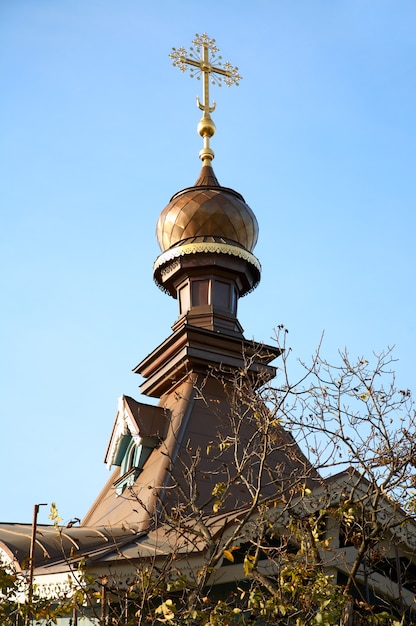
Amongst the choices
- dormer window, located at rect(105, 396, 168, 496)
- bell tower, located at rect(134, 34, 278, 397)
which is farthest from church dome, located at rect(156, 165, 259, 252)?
dormer window, located at rect(105, 396, 168, 496)

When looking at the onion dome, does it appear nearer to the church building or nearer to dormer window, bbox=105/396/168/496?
the church building

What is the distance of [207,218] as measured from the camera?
1817 centimetres

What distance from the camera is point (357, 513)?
851 centimetres

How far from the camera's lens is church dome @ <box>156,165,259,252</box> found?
1817 centimetres

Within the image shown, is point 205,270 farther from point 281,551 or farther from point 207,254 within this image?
point 281,551

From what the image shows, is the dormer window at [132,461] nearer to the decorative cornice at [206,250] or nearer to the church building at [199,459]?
the church building at [199,459]

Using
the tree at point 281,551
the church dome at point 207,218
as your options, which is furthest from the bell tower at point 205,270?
the tree at point 281,551

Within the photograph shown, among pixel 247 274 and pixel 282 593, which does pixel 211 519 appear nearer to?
pixel 282 593

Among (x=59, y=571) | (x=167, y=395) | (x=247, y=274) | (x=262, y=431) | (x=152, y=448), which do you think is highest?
(x=247, y=274)

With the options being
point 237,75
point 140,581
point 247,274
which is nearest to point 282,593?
point 140,581

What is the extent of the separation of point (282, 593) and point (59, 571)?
315cm

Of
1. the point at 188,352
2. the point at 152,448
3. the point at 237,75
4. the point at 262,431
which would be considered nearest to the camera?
the point at 262,431

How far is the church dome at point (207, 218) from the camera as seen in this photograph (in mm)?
18172

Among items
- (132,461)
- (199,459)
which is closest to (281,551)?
(199,459)
